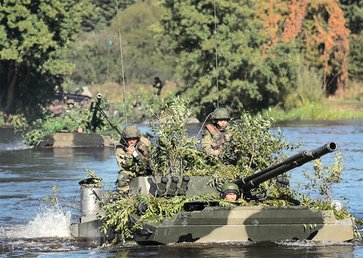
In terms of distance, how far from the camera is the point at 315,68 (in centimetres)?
6944

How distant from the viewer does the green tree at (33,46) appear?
63.2 meters

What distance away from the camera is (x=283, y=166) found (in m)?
→ 16.2

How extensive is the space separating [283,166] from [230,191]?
4.33 ft

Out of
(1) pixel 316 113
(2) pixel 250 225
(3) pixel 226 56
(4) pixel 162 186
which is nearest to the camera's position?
(2) pixel 250 225

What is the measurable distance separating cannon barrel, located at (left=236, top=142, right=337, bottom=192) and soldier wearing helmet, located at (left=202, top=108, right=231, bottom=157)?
1639 millimetres

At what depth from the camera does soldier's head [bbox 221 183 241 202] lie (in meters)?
17.2

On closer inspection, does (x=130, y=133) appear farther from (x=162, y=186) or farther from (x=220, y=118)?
(x=220, y=118)

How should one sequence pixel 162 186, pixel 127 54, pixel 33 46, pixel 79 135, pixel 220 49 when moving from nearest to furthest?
pixel 162 186 < pixel 79 135 < pixel 220 49 < pixel 33 46 < pixel 127 54

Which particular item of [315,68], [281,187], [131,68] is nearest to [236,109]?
[315,68]

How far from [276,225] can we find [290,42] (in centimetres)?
4974

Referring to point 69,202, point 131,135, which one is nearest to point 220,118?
point 131,135

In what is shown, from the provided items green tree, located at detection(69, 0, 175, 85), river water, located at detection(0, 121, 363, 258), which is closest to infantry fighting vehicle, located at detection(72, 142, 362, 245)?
river water, located at detection(0, 121, 363, 258)

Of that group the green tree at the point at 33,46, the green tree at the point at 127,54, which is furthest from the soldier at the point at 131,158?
the green tree at the point at 127,54

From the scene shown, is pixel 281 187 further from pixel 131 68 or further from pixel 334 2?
pixel 131 68
